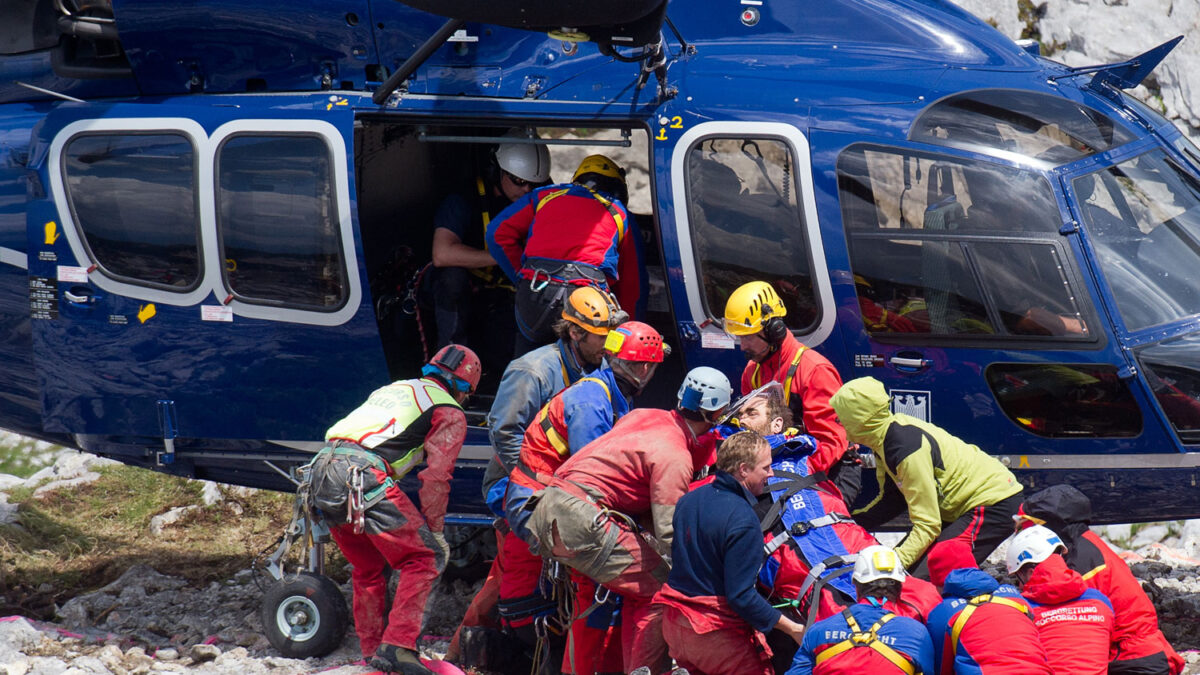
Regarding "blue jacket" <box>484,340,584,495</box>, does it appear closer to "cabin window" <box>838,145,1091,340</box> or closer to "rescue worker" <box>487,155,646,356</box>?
"rescue worker" <box>487,155,646,356</box>

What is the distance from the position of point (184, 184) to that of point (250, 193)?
0.40 m

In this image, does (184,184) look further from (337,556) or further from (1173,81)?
(1173,81)

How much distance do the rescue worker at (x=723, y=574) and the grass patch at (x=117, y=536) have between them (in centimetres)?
419

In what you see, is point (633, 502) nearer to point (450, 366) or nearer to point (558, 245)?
point (450, 366)

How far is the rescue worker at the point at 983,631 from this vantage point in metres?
4.93

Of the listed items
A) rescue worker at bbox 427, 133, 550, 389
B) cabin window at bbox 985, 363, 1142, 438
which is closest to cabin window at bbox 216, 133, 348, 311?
rescue worker at bbox 427, 133, 550, 389

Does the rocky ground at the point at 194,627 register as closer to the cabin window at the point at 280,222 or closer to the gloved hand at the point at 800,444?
the cabin window at the point at 280,222

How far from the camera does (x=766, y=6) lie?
6910 mm

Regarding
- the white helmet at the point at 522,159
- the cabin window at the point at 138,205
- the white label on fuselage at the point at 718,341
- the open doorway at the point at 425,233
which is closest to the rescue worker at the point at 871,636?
the white label on fuselage at the point at 718,341

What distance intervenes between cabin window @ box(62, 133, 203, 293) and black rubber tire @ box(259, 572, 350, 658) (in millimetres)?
1791

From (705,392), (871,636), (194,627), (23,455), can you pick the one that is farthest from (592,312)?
(23,455)

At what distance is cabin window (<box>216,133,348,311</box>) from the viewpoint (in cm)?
682

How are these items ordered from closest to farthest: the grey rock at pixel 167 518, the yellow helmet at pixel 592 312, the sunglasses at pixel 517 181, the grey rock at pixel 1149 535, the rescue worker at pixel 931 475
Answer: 1. the rescue worker at pixel 931 475
2. the yellow helmet at pixel 592 312
3. the sunglasses at pixel 517 181
4. the grey rock at pixel 167 518
5. the grey rock at pixel 1149 535

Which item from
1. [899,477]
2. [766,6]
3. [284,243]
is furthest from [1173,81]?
[284,243]
